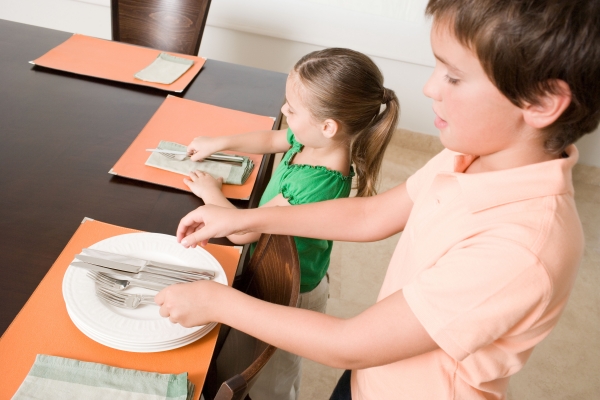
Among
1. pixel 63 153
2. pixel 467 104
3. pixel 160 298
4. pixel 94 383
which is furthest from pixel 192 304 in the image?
pixel 63 153

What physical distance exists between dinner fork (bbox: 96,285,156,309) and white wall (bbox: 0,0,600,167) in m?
2.22

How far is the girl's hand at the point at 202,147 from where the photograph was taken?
3.72 feet

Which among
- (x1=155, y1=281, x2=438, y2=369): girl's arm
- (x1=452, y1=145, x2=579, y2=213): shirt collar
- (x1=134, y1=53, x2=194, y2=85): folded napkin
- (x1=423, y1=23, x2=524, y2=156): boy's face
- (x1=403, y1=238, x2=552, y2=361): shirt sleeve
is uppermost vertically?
(x1=423, y1=23, x2=524, y2=156): boy's face

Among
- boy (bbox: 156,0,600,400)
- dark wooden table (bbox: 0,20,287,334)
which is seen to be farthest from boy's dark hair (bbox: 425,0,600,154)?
dark wooden table (bbox: 0,20,287,334)

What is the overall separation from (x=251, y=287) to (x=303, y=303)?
27 centimetres

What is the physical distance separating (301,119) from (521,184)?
64 centimetres

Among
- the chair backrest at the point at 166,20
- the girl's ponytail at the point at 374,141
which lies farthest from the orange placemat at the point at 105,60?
the girl's ponytail at the point at 374,141

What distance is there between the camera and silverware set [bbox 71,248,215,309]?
2.55 feet

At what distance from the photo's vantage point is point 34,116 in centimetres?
119

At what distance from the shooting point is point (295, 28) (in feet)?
8.96

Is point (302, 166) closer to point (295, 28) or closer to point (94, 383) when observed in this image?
point (94, 383)

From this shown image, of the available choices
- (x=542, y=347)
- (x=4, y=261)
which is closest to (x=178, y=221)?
(x=4, y=261)

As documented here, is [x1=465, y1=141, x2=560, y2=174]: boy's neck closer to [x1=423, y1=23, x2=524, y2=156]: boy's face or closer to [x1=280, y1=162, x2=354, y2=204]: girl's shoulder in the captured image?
[x1=423, y1=23, x2=524, y2=156]: boy's face

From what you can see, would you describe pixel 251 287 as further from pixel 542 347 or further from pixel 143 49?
pixel 542 347
